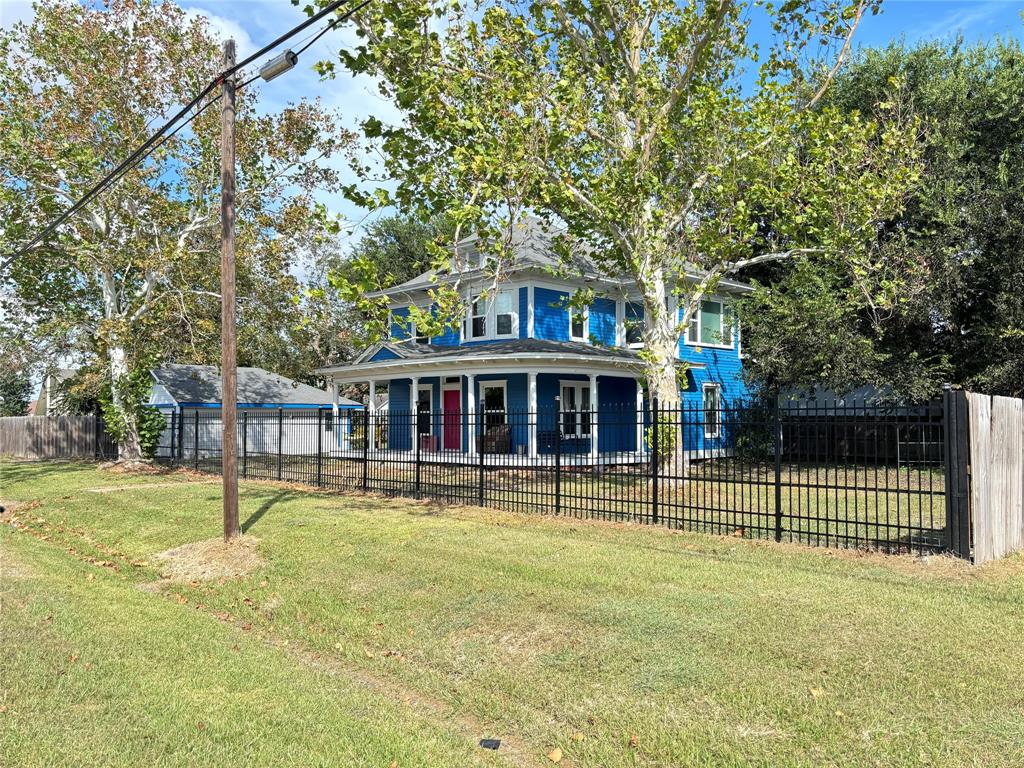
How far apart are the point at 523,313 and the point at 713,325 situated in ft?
25.6

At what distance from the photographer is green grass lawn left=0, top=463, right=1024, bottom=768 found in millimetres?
4215

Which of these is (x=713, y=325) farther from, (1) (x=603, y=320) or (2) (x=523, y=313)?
(2) (x=523, y=313)

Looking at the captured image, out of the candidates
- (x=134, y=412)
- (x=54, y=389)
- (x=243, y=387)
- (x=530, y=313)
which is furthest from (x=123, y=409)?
(x=54, y=389)

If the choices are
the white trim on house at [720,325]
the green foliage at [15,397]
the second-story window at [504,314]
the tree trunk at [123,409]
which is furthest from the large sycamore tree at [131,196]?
the green foliage at [15,397]

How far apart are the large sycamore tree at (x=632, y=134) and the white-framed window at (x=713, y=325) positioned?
873 cm

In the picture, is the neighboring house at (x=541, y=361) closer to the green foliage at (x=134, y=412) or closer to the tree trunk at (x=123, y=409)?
the green foliage at (x=134, y=412)

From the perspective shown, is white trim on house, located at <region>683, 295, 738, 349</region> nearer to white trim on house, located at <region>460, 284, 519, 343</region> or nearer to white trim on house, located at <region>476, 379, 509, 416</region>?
white trim on house, located at <region>460, 284, 519, 343</region>

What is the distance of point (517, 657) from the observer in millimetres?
5707

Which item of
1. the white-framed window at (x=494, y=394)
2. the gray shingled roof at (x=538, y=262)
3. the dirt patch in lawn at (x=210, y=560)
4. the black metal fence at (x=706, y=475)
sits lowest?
the dirt patch in lawn at (x=210, y=560)

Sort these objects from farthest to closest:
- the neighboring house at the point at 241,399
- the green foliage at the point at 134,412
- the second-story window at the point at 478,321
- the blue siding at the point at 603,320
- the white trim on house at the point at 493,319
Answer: the neighboring house at the point at 241,399, the blue siding at the point at 603,320, the second-story window at the point at 478,321, the white trim on house at the point at 493,319, the green foliage at the point at 134,412

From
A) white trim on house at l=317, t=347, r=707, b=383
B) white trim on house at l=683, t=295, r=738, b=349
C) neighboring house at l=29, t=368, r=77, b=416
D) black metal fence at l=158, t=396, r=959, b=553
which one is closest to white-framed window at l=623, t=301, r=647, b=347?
white trim on house at l=683, t=295, r=738, b=349

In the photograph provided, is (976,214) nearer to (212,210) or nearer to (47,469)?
(212,210)

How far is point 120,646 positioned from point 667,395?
1263 cm

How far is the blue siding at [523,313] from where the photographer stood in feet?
78.9
